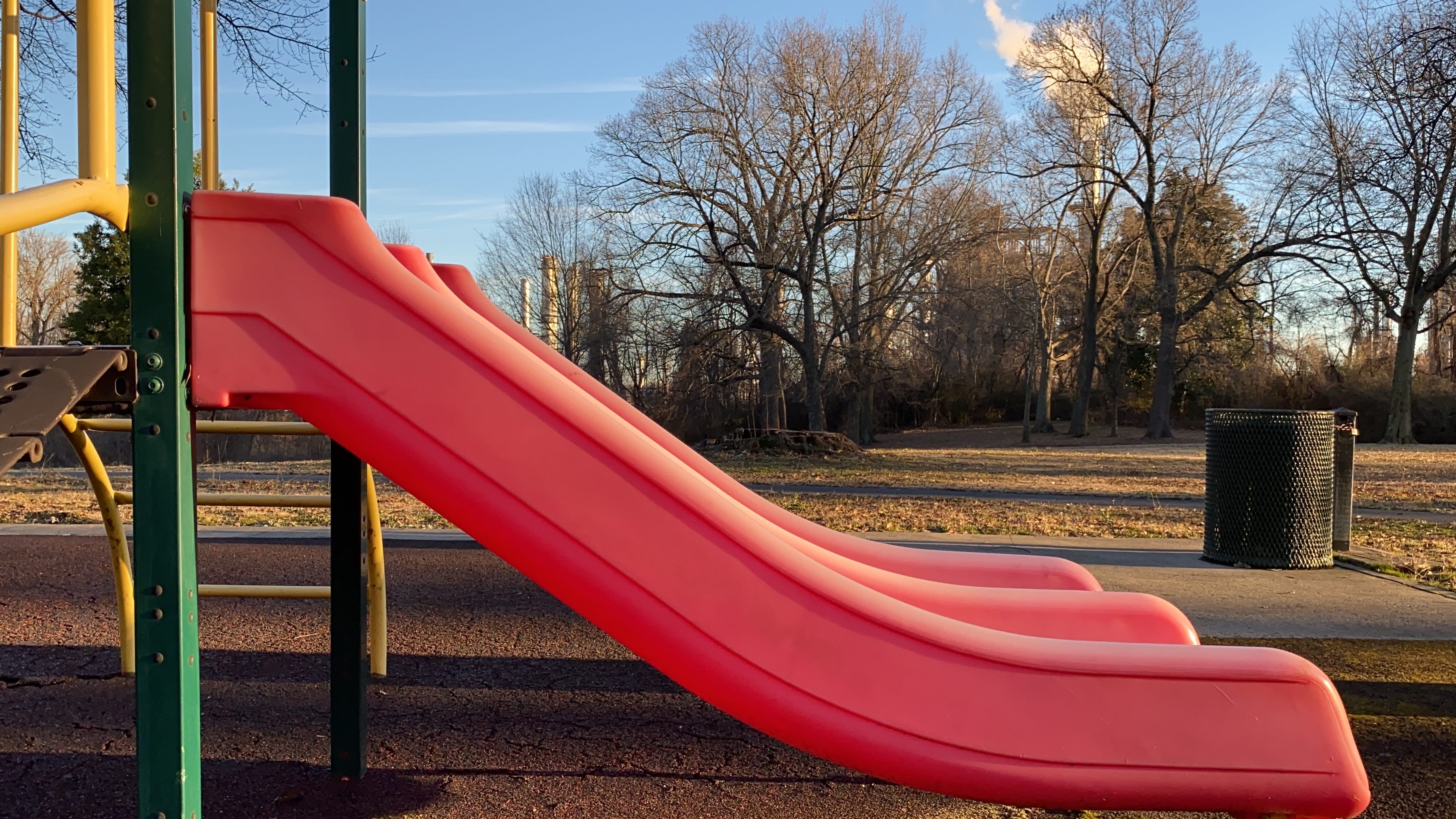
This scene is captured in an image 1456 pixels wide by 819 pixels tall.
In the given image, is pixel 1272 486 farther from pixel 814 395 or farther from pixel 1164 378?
pixel 1164 378

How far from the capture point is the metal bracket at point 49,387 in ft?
5.51

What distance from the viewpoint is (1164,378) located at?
3334 cm

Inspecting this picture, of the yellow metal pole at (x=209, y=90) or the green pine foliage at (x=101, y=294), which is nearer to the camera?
the yellow metal pole at (x=209, y=90)

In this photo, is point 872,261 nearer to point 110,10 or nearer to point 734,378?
point 734,378

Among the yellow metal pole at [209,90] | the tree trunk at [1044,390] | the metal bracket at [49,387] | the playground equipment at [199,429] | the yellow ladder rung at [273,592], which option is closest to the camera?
the metal bracket at [49,387]

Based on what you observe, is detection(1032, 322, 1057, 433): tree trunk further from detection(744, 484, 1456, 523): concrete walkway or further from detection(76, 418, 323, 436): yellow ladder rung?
detection(76, 418, 323, 436): yellow ladder rung

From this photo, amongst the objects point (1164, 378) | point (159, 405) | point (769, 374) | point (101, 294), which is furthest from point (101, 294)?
point (1164, 378)

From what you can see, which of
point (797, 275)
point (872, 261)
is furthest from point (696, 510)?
point (872, 261)

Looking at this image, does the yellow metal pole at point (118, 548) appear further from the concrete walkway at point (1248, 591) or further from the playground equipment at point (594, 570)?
the concrete walkway at point (1248, 591)

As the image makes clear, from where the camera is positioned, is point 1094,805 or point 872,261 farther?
point 872,261

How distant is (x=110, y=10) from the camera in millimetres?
2271

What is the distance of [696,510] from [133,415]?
3.60 ft

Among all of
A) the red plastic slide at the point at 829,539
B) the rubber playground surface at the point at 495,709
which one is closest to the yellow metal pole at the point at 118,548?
the rubber playground surface at the point at 495,709

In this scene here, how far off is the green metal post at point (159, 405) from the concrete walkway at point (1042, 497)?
9925mm
